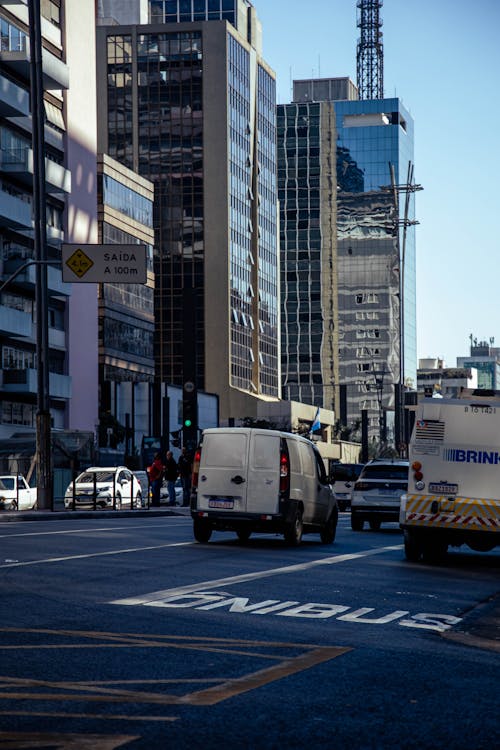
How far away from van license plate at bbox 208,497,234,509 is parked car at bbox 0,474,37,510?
1962cm

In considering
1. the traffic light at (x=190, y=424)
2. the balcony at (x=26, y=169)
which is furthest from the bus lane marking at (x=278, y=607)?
the balcony at (x=26, y=169)

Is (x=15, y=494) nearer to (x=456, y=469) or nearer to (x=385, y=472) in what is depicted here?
(x=385, y=472)

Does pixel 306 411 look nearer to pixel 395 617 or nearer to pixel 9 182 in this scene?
pixel 9 182

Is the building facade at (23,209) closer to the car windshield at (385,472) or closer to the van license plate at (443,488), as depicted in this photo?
the car windshield at (385,472)

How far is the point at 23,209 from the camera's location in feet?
237

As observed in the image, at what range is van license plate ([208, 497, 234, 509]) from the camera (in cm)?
2336

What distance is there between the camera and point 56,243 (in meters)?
79.2

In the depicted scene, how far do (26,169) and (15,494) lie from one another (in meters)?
31.4

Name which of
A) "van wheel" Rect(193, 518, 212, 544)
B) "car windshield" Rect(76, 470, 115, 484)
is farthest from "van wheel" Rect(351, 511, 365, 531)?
"car windshield" Rect(76, 470, 115, 484)

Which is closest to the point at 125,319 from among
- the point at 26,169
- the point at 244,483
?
the point at 26,169

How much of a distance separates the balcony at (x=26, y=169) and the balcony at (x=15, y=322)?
6780 mm

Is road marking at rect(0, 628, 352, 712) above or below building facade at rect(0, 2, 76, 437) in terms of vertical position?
below

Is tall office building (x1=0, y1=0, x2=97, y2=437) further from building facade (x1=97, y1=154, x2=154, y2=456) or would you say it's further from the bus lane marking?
the bus lane marking

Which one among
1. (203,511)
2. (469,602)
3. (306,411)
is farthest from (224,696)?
(306,411)
